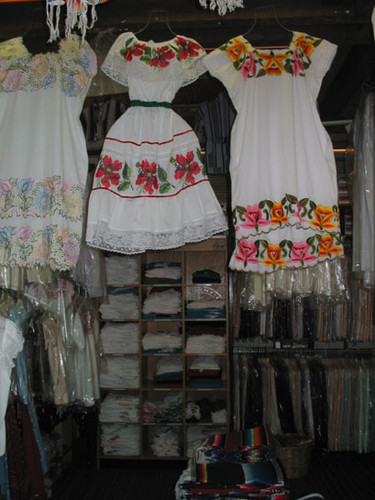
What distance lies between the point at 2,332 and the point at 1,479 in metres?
0.81

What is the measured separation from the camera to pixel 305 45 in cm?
191

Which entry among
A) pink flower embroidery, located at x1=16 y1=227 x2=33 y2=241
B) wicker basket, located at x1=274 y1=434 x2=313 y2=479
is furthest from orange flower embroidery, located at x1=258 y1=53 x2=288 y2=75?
wicker basket, located at x1=274 y1=434 x2=313 y2=479

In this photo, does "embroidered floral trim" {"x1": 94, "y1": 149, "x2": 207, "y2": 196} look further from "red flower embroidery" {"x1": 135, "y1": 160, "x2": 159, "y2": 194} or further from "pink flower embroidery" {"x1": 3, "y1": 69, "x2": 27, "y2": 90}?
"pink flower embroidery" {"x1": 3, "y1": 69, "x2": 27, "y2": 90}

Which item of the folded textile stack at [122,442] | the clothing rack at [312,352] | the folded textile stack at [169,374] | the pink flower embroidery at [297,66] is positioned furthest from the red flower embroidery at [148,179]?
the folded textile stack at [122,442]

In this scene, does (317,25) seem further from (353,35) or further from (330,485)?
(330,485)

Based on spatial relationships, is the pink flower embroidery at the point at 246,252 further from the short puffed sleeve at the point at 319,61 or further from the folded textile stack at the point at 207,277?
the folded textile stack at the point at 207,277

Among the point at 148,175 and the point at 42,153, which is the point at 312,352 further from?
the point at 42,153

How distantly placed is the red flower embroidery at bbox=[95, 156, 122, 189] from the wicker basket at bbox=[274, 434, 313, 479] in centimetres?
274

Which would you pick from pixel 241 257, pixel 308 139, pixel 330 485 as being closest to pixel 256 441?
pixel 241 257

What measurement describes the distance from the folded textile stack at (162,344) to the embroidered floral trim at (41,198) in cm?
235

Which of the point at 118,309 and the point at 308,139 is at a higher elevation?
the point at 308,139

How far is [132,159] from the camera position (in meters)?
1.91

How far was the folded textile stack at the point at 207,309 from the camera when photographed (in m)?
4.04

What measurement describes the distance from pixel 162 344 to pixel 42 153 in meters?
2.49
